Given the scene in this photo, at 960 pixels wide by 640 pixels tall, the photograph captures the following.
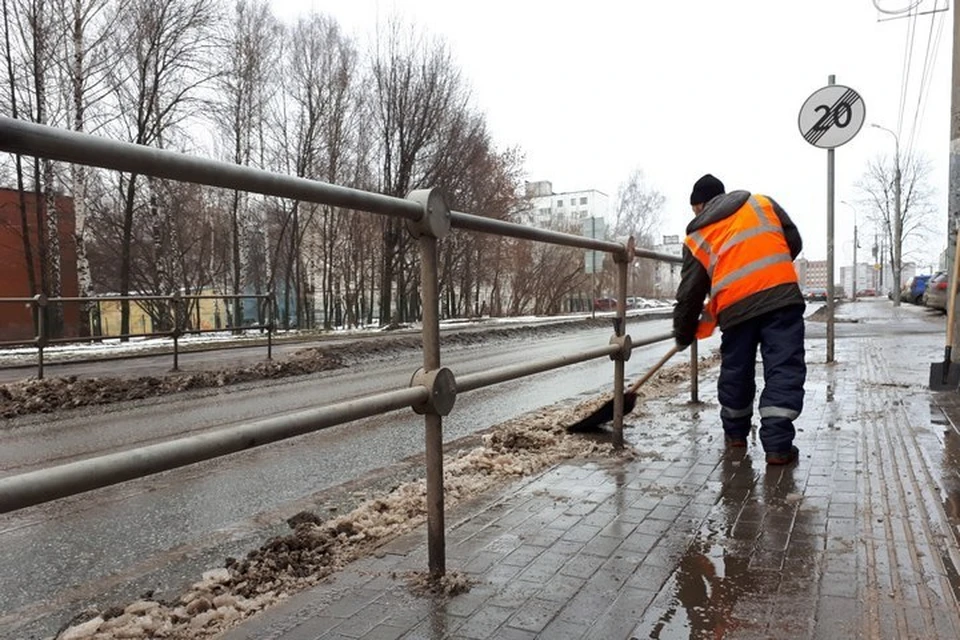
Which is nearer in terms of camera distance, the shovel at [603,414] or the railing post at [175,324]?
the shovel at [603,414]

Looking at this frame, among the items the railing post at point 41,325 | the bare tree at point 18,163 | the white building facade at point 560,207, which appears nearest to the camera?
the railing post at point 41,325

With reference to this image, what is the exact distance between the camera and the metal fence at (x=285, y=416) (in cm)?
137

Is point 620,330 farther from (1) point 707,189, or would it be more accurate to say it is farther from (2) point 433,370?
(2) point 433,370

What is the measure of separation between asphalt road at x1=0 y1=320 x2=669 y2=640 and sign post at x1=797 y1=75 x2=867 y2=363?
14.1 ft

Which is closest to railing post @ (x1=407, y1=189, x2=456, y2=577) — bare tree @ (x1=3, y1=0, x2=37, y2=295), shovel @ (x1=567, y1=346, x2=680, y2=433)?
shovel @ (x1=567, y1=346, x2=680, y2=433)

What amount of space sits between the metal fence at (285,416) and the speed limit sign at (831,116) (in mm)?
6941

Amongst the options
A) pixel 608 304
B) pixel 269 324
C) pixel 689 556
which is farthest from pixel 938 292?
pixel 689 556

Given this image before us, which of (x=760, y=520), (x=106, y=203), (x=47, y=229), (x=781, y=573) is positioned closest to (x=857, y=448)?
(x=760, y=520)

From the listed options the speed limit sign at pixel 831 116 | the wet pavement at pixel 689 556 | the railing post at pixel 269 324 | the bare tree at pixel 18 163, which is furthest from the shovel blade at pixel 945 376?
the bare tree at pixel 18 163

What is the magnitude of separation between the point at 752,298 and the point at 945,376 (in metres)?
3.72

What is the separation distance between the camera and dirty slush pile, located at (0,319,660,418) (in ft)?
28.8

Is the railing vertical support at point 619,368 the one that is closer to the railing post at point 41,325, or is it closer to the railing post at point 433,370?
the railing post at point 433,370

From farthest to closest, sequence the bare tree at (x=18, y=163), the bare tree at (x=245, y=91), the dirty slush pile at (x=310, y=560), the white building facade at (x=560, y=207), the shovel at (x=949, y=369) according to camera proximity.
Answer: the white building facade at (x=560, y=207) < the bare tree at (x=245, y=91) < the bare tree at (x=18, y=163) < the shovel at (x=949, y=369) < the dirty slush pile at (x=310, y=560)

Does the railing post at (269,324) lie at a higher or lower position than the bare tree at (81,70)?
lower
